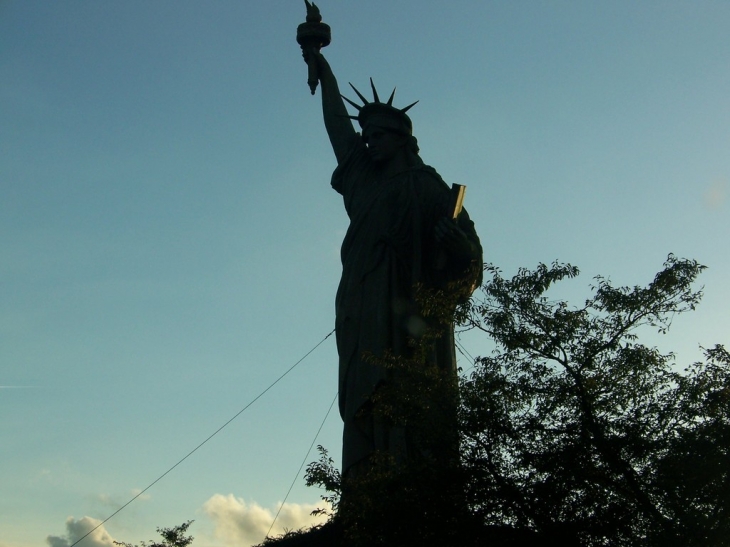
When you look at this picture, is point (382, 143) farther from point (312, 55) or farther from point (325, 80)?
point (312, 55)

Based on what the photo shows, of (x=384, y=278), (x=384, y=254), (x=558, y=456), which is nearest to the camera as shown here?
(x=558, y=456)

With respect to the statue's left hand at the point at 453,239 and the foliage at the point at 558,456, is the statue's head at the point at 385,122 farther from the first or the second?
the foliage at the point at 558,456

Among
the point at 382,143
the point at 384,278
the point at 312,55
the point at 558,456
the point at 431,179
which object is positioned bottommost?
the point at 558,456

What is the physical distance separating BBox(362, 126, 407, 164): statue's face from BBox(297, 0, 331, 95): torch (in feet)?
6.38

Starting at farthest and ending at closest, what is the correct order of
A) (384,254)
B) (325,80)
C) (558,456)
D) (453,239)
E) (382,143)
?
1. (325,80)
2. (382,143)
3. (384,254)
4. (453,239)
5. (558,456)

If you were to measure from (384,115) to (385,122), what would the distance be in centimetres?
12

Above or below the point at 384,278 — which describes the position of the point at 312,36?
above

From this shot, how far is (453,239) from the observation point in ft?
41.2

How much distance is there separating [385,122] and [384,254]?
6.86 ft

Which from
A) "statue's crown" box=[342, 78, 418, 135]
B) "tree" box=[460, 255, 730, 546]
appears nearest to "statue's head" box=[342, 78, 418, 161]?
"statue's crown" box=[342, 78, 418, 135]

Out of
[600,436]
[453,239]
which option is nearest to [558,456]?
[600,436]

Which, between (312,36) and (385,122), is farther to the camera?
(312,36)

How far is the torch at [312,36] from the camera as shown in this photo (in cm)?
1586

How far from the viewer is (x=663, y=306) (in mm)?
9688
